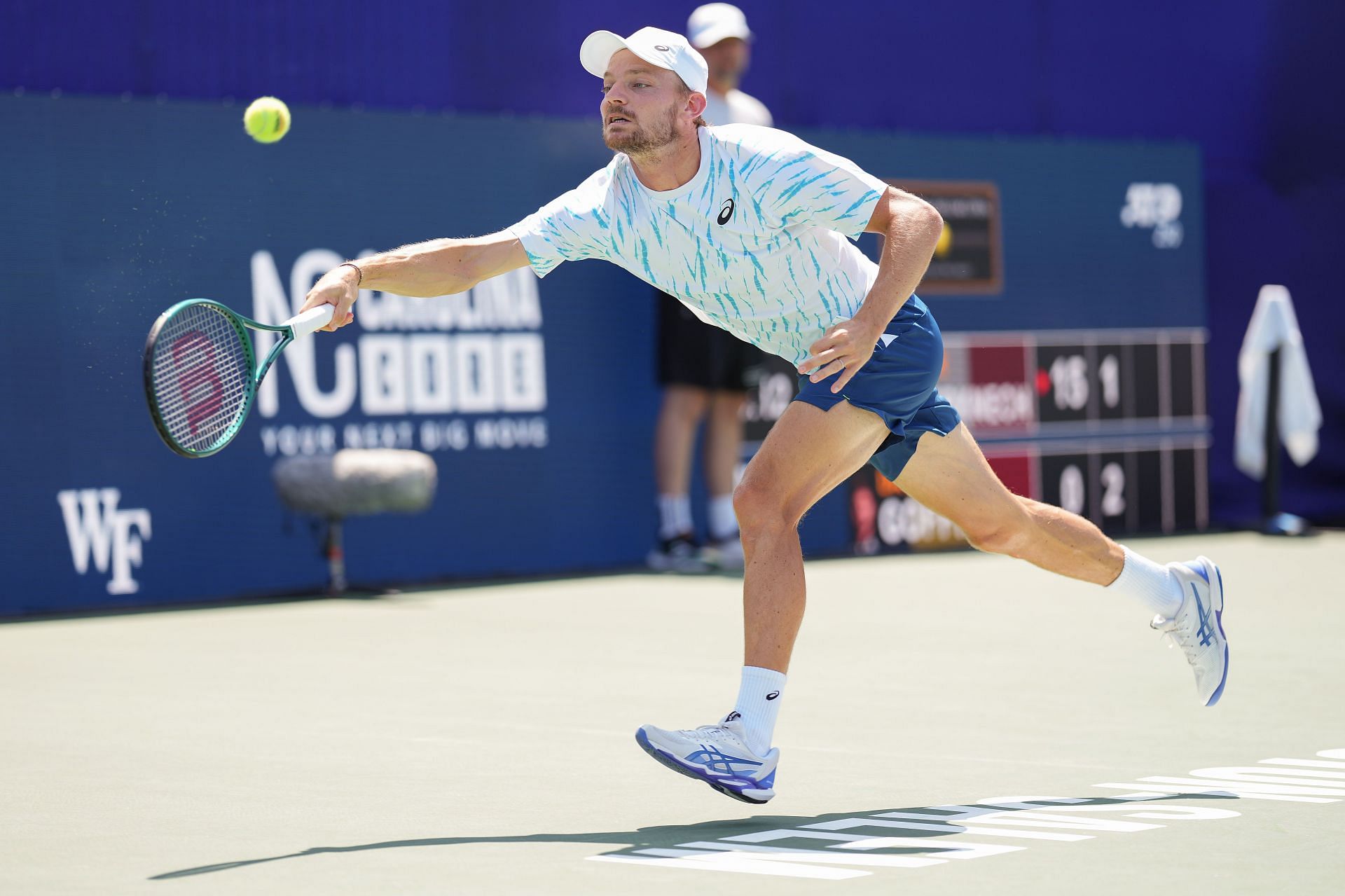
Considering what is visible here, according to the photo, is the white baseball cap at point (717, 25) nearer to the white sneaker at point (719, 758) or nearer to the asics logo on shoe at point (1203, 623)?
the asics logo on shoe at point (1203, 623)

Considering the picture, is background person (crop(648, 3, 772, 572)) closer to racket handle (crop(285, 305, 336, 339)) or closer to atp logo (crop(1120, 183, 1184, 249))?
atp logo (crop(1120, 183, 1184, 249))

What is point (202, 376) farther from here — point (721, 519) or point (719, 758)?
point (721, 519)

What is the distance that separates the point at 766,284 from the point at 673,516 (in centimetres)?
509

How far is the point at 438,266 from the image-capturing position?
461 cm

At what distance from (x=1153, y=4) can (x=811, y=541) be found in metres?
4.71

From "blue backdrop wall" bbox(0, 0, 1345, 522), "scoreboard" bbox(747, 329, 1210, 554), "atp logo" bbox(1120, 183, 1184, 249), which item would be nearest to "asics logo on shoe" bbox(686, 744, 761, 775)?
"scoreboard" bbox(747, 329, 1210, 554)

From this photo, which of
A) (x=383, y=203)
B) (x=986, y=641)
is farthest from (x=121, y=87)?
(x=986, y=641)

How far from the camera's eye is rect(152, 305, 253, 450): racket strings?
4.24m

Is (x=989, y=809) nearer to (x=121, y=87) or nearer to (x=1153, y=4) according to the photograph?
(x=121, y=87)

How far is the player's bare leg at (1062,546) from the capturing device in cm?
476

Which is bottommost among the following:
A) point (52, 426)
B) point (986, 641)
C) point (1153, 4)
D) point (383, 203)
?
point (986, 641)

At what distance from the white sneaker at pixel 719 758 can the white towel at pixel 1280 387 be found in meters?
7.65

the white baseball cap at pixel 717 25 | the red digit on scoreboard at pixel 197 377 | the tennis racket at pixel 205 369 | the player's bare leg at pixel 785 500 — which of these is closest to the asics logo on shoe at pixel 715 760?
the player's bare leg at pixel 785 500

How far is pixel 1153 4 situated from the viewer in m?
13.0
